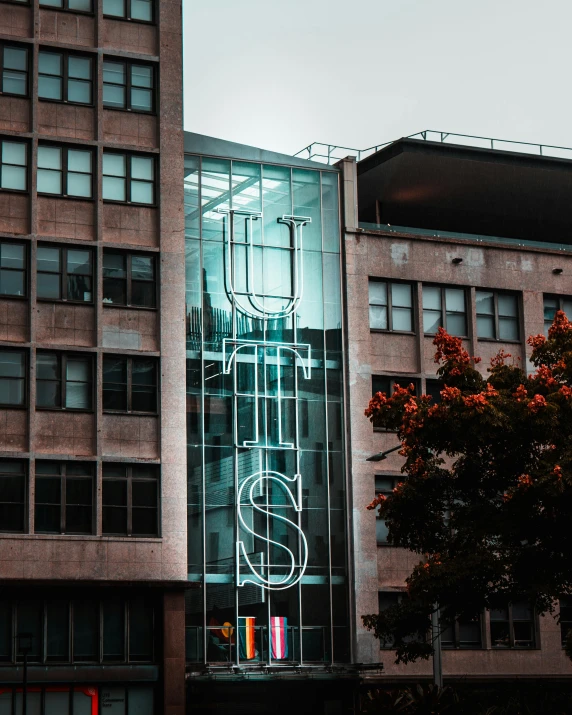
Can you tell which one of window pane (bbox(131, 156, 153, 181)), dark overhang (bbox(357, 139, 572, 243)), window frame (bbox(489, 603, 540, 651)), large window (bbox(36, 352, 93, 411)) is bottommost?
window frame (bbox(489, 603, 540, 651))

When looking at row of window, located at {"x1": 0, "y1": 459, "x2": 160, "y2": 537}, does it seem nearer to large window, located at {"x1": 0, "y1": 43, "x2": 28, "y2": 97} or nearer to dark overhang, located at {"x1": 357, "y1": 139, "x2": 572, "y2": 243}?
large window, located at {"x1": 0, "y1": 43, "x2": 28, "y2": 97}

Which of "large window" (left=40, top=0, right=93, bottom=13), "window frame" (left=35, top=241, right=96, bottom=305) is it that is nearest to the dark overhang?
"large window" (left=40, top=0, right=93, bottom=13)

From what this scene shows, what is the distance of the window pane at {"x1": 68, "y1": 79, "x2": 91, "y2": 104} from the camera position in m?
45.4

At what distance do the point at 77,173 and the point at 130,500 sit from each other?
10.5 meters

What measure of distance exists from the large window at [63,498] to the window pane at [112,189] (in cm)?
864

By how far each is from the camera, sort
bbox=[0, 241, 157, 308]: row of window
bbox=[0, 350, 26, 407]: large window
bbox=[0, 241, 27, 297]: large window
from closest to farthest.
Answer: bbox=[0, 350, 26, 407]: large window
bbox=[0, 241, 27, 297]: large window
bbox=[0, 241, 157, 308]: row of window

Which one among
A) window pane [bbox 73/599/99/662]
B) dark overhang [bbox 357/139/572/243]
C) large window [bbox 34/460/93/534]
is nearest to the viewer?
window pane [bbox 73/599/99/662]

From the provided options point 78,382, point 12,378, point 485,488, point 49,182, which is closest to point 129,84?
point 49,182

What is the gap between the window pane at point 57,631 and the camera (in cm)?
4169

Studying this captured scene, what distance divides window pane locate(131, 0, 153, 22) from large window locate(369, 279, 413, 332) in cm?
1201

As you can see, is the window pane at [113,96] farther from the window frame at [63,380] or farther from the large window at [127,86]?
the window frame at [63,380]

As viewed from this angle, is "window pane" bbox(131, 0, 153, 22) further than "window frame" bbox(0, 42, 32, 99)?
Yes

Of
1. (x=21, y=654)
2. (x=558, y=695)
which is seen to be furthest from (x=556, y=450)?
(x=21, y=654)

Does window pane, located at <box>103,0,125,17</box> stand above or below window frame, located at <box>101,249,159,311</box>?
above
